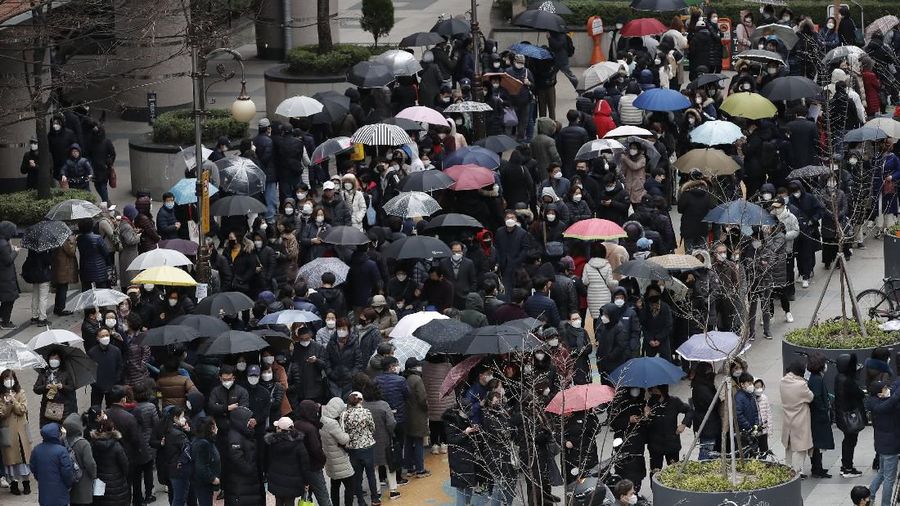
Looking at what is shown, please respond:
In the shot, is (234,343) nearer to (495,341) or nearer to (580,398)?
(495,341)

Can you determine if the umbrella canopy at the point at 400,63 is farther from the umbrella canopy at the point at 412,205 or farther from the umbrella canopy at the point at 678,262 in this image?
the umbrella canopy at the point at 678,262

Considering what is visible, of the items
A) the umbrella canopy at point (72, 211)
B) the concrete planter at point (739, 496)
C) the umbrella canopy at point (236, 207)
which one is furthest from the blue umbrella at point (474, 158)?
the concrete planter at point (739, 496)

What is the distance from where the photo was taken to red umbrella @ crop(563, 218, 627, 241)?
2719cm

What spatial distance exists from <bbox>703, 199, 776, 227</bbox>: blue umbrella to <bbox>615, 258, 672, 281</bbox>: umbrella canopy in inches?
65.8

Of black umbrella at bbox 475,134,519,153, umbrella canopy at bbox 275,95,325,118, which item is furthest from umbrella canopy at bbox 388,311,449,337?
umbrella canopy at bbox 275,95,325,118

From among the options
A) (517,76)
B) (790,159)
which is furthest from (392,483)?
(517,76)

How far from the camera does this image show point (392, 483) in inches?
922

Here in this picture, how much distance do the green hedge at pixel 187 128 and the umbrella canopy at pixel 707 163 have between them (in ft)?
27.6

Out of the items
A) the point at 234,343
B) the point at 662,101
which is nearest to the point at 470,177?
the point at 662,101

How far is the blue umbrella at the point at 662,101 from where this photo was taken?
33.8 meters

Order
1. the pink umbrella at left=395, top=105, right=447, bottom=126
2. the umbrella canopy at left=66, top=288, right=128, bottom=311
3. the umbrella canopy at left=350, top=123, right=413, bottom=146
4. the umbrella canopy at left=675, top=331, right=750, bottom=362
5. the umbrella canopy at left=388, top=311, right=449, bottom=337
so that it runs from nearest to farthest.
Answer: the umbrella canopy at left=675, top=331, right=750, bottom=362, the umbrella canopy at left=388, top=311, right=449, bottom=337, the umbrella canopy at left=66, top=288, right=128, bottom=311, the umbrella canopy at left=350, top=123, right=413, bottom=146, the pink umbrella at left=395, top=105, right=447, bottom=126

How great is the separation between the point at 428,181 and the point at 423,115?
3724 mm

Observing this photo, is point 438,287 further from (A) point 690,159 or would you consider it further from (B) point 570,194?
(A) point 690,159

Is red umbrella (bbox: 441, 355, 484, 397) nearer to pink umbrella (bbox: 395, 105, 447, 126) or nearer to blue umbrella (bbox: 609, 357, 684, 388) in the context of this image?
blue umbrella (bbox: 609, 357, 684, 388)
